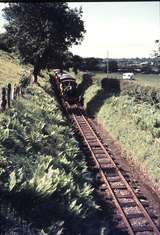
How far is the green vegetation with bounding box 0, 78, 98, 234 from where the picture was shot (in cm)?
1105

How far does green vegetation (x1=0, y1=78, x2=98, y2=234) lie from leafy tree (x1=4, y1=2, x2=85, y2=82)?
2360 cm

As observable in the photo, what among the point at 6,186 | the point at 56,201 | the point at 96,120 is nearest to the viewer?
the point at 6,186

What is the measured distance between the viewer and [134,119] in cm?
2609

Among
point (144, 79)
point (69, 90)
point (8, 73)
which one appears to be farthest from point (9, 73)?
point (144, 79)

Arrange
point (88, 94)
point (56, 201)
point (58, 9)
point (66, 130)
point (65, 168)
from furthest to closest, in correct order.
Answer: point (88, 94), point (58, 9), point (66, 130), point (65, 168), point (56, 201)

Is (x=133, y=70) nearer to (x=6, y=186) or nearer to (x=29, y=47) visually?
(x=29, y=47)

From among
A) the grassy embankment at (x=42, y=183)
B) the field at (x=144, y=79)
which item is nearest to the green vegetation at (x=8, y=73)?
the field at (x=144, y=79)

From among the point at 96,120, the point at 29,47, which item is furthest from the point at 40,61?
the point at 96,120

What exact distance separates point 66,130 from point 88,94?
858 inches

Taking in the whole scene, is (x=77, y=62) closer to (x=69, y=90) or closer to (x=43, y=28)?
(x=43, y=28)

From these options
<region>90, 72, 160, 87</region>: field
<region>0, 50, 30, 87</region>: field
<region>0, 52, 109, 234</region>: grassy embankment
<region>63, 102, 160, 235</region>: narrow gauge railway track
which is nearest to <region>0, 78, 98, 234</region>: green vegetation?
<region>0, 52, 109, 234</region>: grassy embankment

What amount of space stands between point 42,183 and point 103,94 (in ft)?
96.9

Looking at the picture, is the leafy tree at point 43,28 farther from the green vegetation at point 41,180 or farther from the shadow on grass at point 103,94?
the green vegetation at point 41,180

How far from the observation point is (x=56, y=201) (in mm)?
11891
